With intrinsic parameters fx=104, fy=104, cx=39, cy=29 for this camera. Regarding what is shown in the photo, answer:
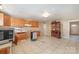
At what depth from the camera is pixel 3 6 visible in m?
1.94

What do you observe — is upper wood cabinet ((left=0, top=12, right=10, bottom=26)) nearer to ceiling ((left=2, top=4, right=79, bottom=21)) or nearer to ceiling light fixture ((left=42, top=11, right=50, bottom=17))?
ceiling ((left=2, top=4, right=79, bottom=21))

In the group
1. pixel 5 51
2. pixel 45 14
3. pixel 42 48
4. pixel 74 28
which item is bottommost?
pixel 42 48

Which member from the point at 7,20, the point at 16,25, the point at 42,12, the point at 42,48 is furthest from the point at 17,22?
the point at 42,48

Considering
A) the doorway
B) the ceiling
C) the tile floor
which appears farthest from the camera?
the tile floor

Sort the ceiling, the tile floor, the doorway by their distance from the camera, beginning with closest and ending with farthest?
the ceiling
the doorway
the tile floor

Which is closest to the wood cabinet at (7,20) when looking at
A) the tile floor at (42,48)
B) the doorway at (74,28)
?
the tile floor at (42,48)

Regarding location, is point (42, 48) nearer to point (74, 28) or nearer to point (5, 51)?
A: point (74, 28)

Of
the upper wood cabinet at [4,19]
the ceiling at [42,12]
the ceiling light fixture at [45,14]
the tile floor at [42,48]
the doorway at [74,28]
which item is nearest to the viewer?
the upper wood cabinet at [4,19]

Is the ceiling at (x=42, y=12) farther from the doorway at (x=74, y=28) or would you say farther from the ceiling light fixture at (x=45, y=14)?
the doorway at (x=74, y=28)

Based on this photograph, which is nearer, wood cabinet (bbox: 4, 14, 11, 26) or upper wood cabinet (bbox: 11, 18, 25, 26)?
wood cabinet (bbox: 4, 14, 11, 26)

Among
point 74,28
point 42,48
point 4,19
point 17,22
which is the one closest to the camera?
point 4,19

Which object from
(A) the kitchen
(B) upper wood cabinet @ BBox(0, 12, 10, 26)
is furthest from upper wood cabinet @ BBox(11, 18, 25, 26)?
(B) upper wood cabinet @ BBox(0, 12, 10, 26)

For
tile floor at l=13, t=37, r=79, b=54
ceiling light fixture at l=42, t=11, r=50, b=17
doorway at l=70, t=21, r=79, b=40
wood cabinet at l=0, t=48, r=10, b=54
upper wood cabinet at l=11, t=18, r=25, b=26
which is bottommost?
tile floor at l=13, t=37, r=79, b=54
